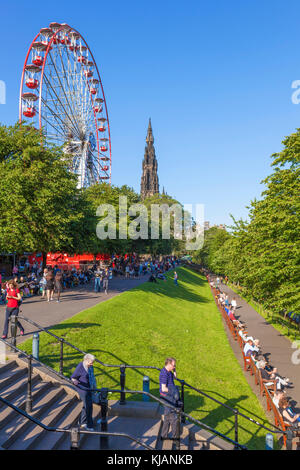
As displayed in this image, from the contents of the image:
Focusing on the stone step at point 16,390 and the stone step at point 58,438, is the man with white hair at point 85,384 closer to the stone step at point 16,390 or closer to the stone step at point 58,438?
the stone step at point 58,438

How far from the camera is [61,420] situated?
7379mm

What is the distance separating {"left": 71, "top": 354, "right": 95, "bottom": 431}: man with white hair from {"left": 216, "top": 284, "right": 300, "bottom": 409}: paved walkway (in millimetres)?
7303

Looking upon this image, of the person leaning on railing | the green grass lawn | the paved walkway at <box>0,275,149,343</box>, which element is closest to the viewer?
the person leaning on railing

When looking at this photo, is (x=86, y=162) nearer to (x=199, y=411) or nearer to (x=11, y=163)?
(x=11, y=163)

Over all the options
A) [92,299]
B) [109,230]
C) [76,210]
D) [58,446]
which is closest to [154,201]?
[109,230]

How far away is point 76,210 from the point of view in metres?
25.5

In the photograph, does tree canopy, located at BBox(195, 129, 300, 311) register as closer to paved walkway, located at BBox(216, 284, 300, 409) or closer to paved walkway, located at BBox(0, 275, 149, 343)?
paved walkway, located at BBox(216, 284, 300, 409)

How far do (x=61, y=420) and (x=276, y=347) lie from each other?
13804 mm

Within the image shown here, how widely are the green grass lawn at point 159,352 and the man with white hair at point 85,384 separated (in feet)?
9.31

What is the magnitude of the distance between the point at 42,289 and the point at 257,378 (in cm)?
1263

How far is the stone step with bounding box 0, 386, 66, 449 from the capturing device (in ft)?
19.9

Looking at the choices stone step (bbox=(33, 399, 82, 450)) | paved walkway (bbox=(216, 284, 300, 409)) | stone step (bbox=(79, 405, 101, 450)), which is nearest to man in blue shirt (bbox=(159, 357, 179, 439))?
stone step (bbox=(79, 405, 101, 450))

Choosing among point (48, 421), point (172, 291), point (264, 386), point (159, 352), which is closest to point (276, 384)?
point (264, 386)

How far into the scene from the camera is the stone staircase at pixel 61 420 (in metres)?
6.43
